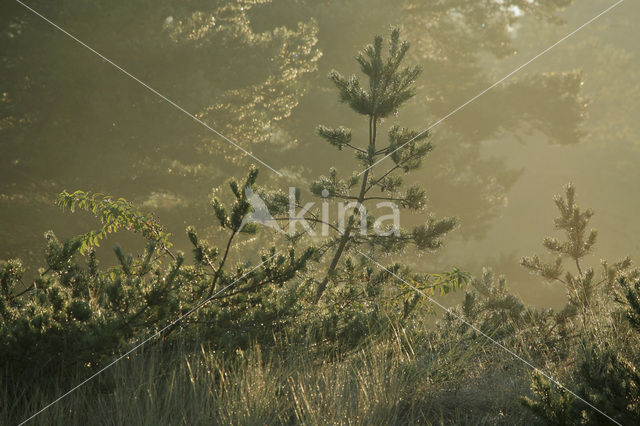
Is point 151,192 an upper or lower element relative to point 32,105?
lower

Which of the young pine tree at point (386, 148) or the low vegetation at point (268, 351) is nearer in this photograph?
the low vegetation at point (268, 351)

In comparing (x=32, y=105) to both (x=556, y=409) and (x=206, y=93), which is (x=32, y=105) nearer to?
(x=206, y=93)

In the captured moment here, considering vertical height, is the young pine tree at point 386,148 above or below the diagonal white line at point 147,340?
above

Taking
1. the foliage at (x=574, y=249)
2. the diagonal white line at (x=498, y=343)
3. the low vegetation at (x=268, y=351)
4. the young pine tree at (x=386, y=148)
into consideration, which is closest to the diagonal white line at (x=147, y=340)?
the low vegetation at (x=268, y=351)

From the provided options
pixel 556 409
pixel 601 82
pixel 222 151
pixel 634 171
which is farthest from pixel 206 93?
pixel 601 82

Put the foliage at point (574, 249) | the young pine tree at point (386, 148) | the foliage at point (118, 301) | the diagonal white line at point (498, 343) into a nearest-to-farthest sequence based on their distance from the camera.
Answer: the diagonal white line at point (498, 343)
the foliage at point (118, 301)
the young pine tree at point (386, 148)
the foliage at point (574, 249)

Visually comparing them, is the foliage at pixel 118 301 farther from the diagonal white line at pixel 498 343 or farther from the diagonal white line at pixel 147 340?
the diagonal white line at pixel 498 343

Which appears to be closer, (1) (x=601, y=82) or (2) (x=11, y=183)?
(2) (x=11, y=183)

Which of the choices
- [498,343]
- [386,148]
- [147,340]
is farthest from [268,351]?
[386,148]

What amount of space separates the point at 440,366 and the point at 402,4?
24.2 meters

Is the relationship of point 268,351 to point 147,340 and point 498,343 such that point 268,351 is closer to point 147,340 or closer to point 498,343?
point 147,340

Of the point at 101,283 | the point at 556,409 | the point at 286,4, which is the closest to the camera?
the point at 556,409

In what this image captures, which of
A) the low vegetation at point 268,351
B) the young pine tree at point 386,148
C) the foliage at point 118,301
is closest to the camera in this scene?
the low vegetation at point 268,351

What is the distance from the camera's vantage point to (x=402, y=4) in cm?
2512
